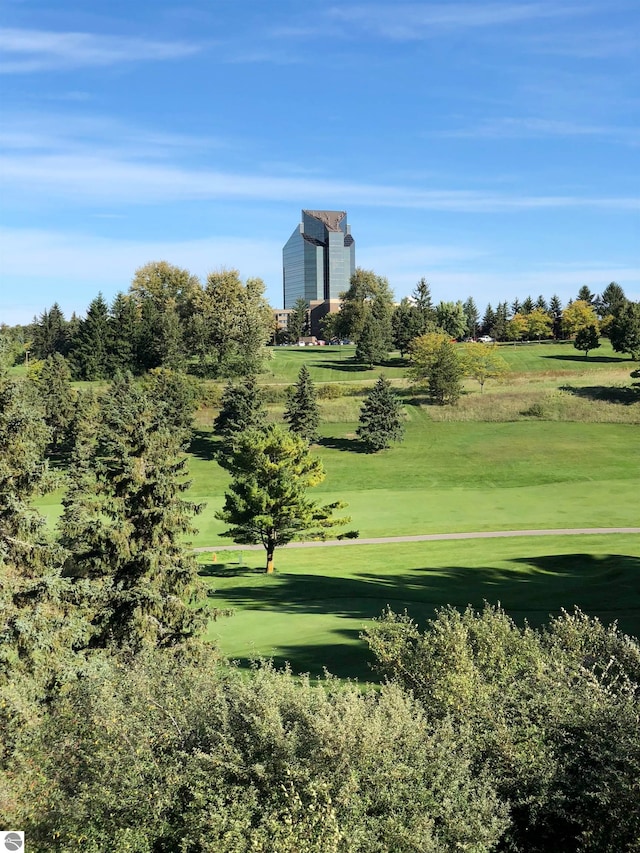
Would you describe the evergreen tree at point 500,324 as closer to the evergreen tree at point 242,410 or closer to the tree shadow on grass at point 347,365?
the tree shadow on grass at point 347,365

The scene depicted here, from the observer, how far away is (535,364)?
403 feet

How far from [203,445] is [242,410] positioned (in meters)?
9.11

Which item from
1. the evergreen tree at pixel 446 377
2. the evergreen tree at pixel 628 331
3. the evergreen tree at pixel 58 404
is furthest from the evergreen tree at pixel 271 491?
the evergreen tree at pixel 628 331

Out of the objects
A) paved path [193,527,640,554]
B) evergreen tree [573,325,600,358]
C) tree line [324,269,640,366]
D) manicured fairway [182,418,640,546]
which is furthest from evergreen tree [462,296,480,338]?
paved path [193,527,640,554]

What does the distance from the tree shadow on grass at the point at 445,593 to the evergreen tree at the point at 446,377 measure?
57.1m

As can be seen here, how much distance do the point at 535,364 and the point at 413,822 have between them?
118 meters

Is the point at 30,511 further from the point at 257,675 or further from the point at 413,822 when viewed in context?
the point at 413,822

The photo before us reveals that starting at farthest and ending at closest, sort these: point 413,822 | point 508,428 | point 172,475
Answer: point 508,428 < point 172,475 < point 413,822

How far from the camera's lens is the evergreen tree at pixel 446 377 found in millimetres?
98062

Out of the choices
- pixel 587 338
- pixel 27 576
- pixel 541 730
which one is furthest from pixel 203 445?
pixel 541 730

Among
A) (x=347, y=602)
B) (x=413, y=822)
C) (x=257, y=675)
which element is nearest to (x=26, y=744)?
(x=257, y=675)

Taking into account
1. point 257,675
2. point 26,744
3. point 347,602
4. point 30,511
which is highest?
point 30,511

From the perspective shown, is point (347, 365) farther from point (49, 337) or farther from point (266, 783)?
point (266, 783)

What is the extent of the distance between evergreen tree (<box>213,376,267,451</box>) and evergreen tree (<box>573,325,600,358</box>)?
2760 inches
